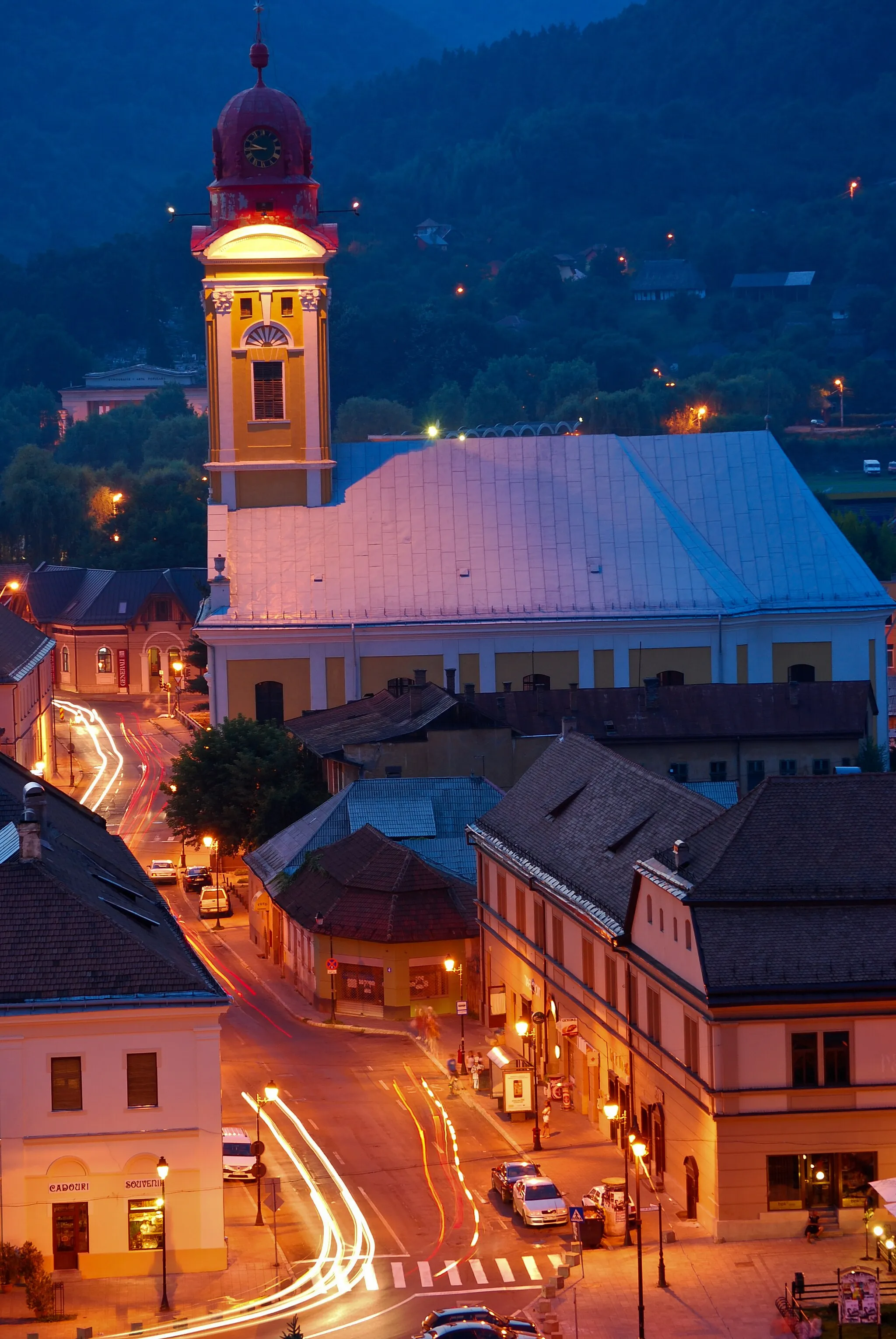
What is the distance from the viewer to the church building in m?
84.2

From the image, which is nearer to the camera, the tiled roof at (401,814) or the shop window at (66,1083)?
the shop window at (66,1083)

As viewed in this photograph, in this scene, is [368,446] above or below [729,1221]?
above

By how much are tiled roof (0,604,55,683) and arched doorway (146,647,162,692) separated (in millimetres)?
27001

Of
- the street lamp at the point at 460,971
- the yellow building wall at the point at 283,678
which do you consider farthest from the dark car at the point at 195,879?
the street lamp at the point at 460,971

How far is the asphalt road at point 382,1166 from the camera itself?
39531 mm

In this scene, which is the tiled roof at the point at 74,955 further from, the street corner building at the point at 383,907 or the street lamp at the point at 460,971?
the street corner building at the point at 383,907

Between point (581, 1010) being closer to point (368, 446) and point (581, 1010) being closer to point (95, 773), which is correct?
point (368, 446)

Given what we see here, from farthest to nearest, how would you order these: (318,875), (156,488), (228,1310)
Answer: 1. (156,488)
2. (318,875)
3. (228,1310)

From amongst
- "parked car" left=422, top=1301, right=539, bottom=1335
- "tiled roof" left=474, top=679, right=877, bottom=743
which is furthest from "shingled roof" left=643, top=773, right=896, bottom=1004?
"tiled roof" left=474, top=679, right=877, bottom=743

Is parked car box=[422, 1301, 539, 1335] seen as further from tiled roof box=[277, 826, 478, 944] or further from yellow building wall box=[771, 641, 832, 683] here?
yellow building wall box=[771, 641, 832, 683]

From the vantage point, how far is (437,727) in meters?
72.1

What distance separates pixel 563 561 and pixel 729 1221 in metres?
46.1

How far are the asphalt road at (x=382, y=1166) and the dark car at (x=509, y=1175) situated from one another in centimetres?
28

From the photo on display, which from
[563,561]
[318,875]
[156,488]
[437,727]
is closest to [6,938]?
[318,875]
